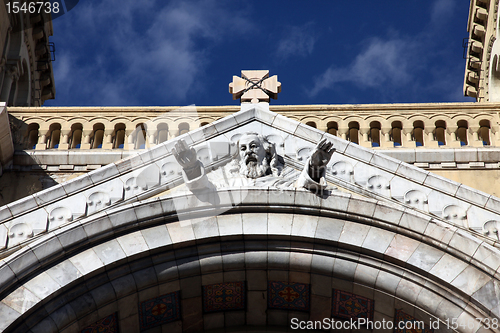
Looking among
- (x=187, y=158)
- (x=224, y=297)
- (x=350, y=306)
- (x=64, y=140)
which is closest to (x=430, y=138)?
(x=350, y=306)

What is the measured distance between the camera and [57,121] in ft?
46.5

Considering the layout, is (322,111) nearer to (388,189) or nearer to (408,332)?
(388,189)

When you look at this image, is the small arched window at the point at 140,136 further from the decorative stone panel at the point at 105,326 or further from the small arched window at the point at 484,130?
the small arched window at the point at 484,130

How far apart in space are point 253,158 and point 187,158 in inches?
45.5

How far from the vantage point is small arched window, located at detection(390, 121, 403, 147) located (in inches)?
555

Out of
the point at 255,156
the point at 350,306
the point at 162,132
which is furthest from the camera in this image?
the point at 162,132

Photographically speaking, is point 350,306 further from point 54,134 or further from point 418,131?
point 54,134

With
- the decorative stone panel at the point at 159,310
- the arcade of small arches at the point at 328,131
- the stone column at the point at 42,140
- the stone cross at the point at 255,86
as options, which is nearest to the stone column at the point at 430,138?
the arcade of small arches at the point at 328,131

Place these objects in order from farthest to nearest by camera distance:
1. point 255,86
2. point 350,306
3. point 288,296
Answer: point 255,86, point 288,296, point 350,306

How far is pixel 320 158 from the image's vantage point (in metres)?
10.1

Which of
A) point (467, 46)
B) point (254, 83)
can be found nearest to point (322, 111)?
point (254, 83)

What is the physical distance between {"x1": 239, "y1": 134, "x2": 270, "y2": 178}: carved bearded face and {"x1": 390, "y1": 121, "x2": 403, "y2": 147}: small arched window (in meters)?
4.10

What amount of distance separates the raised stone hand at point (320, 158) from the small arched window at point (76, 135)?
5.87 m

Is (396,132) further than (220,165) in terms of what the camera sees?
Yes
